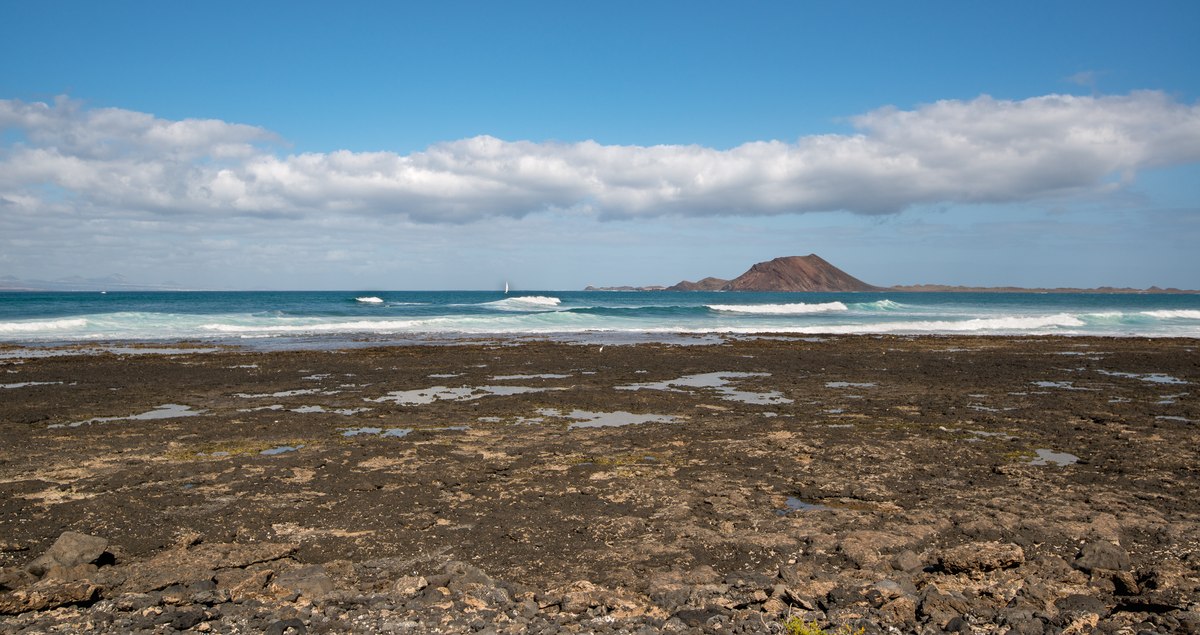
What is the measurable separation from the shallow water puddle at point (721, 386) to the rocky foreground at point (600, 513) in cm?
29

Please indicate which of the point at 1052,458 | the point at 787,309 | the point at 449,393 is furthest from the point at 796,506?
the point at 787,309

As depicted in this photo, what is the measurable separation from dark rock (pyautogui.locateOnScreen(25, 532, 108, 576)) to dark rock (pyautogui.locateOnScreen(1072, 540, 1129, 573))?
750 cm

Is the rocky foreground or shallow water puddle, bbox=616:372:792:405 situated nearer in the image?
the rocky foreground

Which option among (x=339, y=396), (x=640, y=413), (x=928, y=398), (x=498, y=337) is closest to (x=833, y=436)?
(x=640, y=413)

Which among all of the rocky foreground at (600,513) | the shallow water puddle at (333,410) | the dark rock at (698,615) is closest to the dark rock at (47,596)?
the rocky foreground at (600,513)

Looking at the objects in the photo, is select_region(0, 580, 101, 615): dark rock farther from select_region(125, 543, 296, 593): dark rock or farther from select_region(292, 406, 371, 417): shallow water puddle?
select_region(292, 406, 371, 417): shallow water puddle

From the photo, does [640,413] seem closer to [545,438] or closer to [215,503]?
[545,438]

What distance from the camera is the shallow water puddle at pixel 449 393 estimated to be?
14187 mm

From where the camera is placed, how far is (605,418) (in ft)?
40.1

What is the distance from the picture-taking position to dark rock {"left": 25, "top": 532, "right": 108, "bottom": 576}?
17.5ft

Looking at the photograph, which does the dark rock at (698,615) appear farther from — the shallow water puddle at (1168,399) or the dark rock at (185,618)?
the shallow water puddle at (1168,399)

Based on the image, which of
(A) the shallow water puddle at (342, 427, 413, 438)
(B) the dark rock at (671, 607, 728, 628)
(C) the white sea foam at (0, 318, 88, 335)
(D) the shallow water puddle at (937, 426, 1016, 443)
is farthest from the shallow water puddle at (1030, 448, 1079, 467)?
(C) the white sea foam at (0, 318, 88, 335)

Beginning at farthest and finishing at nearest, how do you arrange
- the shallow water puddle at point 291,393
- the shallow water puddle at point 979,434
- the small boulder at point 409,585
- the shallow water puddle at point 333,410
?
the shallow water puddle at point 291,393 < the shallow water puddle at point 333,410 < the shallow water puddle at point 979,434 < the small boulder at point 409,585

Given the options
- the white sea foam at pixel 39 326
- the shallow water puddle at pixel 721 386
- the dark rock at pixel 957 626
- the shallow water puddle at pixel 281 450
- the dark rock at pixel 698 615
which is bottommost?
the dark rock at pixel 698 615
